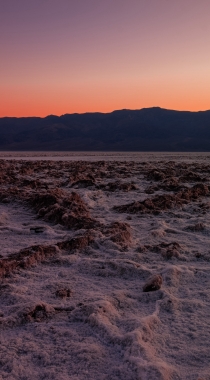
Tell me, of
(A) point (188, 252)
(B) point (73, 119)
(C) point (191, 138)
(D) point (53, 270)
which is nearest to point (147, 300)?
(D) point (53, 270)

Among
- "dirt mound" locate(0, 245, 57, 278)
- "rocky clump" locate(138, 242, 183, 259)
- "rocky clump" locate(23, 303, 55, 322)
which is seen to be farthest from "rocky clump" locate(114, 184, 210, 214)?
"rocky clump" locate(23, 303, 55, 322)

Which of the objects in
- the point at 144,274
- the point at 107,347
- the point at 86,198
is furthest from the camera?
the point at 86,198

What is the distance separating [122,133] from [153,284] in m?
101

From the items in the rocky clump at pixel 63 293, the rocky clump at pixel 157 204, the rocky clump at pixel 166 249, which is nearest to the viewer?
the rocky clump at pixel 63 293

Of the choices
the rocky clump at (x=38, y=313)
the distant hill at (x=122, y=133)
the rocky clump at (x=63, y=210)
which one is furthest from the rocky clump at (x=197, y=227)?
the distant hill at (x=122, y=133)

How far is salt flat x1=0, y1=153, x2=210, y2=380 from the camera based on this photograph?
2.35 meters

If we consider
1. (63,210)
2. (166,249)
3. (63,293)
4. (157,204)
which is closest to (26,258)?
(63,293)

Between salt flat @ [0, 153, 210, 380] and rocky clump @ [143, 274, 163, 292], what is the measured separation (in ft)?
0.12

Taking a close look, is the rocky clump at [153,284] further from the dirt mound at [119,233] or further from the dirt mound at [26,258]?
the dirt mound at [26,258]

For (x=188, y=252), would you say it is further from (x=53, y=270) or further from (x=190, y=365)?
(x=190, y=365)

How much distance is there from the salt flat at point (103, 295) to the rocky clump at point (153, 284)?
0.04 meters

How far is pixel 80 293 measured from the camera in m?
3.30

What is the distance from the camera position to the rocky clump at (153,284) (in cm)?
336

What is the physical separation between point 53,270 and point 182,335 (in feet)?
4.99
